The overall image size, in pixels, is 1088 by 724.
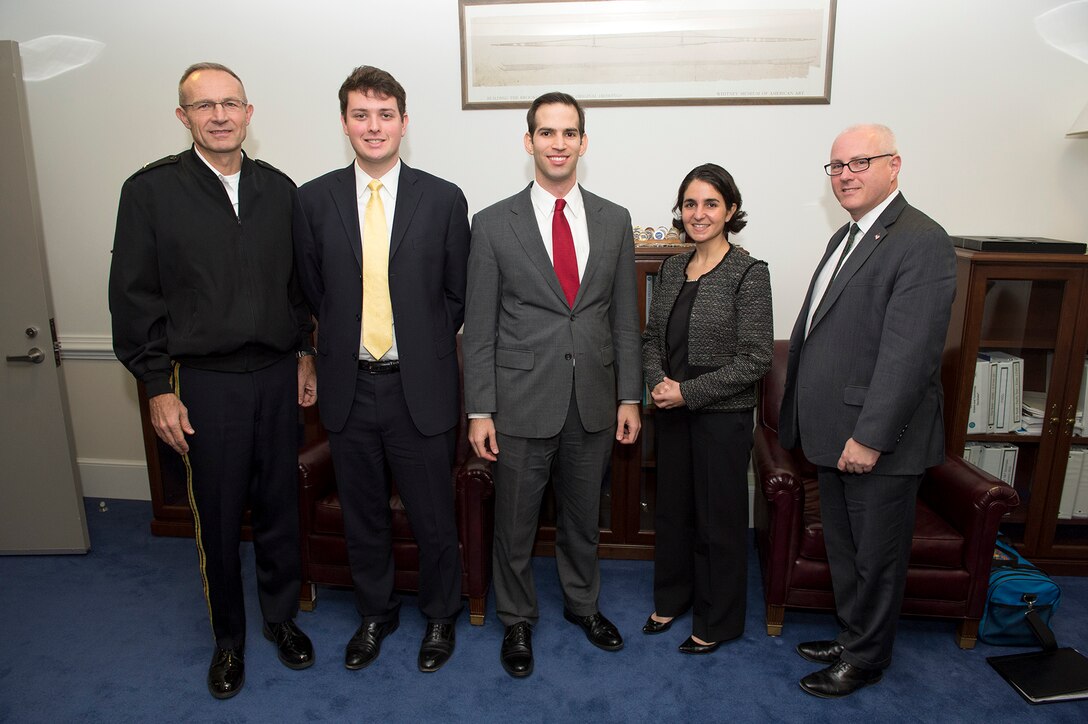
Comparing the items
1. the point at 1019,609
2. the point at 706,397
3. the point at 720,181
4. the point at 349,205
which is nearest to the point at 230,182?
the point at 349,205

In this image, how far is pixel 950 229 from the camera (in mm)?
3035

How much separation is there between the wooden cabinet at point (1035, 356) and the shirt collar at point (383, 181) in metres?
2.02

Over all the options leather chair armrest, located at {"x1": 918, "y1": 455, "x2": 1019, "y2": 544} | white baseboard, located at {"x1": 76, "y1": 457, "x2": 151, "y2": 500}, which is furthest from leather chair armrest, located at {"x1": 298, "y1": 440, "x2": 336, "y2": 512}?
leather chair armrest, located at {"x1": 918, "y1": 455, "x2": 1019, "y2": 544}

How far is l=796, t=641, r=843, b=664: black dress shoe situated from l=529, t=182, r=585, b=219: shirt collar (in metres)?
1.64

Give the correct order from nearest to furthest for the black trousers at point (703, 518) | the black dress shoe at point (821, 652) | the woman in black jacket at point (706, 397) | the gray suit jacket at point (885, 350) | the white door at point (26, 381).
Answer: the gray suit jacket at point (885, 350) → the woman in black jacket at point (706, 397) → the black trousers at point (703, 518) → the black dress shoe at point (821, 652) → the white door at point (26, 381)

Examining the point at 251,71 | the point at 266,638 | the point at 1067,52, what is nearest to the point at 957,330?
the point at 1067,52

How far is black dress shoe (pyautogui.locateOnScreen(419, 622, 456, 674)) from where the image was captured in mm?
2291

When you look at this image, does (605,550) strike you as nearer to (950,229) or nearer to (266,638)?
(266,638)

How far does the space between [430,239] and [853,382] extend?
1.32 metres

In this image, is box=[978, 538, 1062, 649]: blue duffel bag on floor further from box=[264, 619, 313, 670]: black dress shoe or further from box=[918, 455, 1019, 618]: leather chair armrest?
box=[264, 619, 313, 670]: black dress shoe

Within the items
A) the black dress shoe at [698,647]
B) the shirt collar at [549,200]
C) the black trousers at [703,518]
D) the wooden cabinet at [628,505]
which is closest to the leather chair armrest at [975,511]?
the black trousers at [703,518]

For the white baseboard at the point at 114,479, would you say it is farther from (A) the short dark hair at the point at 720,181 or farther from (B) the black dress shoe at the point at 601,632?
(A) the short dark hair at the point at 720,181

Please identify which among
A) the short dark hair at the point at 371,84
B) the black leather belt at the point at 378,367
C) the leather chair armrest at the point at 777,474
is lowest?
the leather chair armrest at the point at 777,474

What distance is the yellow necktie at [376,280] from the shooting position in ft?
7.01
